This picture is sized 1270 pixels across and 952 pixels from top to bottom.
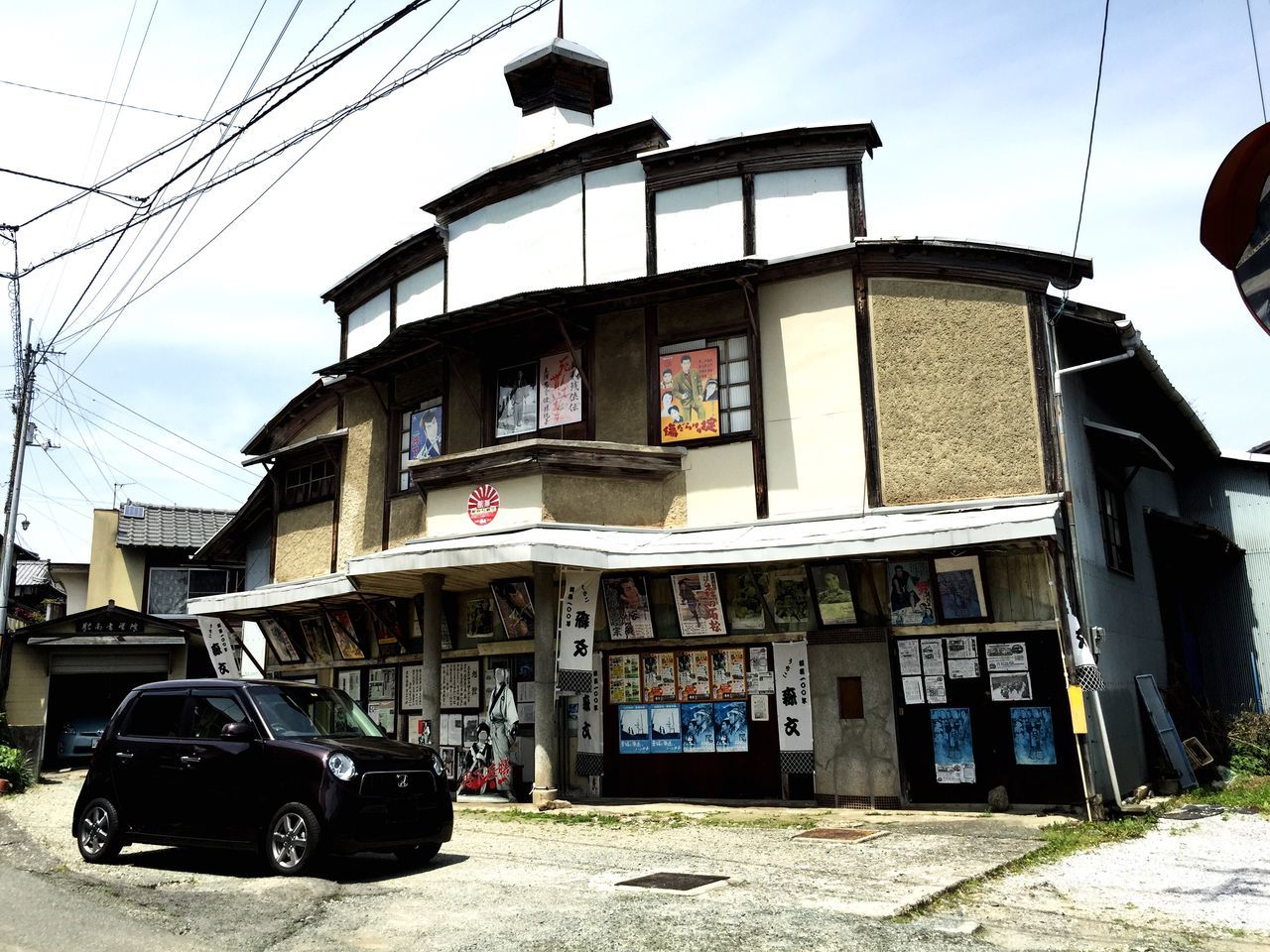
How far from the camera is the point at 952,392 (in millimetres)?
14258

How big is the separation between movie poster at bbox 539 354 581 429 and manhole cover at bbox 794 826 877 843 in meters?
7.53

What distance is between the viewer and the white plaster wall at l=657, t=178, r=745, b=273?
16.0 meters

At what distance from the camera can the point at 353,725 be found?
1102 centimetres

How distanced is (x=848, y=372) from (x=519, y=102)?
9018mm

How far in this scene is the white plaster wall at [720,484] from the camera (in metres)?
15.4

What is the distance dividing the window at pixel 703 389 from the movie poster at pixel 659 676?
3285 mm

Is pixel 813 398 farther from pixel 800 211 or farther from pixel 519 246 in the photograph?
pixel 519 246

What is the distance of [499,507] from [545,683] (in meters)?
2.88

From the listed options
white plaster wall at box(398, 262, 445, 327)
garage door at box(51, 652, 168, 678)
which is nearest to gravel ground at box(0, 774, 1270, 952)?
white plaster wall at box(398, 262, 445, 327)

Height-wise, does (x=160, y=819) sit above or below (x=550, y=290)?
below

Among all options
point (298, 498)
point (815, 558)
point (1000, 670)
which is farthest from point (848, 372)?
point (298, 498)

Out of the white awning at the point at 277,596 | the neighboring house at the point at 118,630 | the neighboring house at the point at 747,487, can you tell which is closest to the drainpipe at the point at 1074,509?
the neighboring house at the point at 747,487

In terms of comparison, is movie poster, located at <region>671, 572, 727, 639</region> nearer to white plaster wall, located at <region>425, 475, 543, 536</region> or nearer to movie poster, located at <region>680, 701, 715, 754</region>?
movie poster, located at <region>680, 701, 715, 754</region>

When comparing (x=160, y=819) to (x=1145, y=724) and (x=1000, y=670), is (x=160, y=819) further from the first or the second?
(x=1145, y=724)
